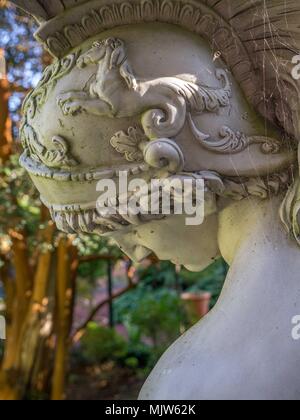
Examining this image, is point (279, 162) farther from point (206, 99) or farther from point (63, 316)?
point (63, 316)

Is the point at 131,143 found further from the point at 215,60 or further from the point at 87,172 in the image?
the point at 215,60

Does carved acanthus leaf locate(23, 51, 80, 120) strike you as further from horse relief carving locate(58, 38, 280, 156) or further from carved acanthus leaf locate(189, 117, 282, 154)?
carved acanthus leaf locate(189, 117, 282, 154)

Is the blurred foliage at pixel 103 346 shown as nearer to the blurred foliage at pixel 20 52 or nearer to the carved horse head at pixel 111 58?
the blurred foliage at pixel 20 52

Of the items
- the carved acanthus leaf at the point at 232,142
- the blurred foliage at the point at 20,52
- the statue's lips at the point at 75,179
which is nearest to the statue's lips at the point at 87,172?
the statue's lips at the point at 75,179

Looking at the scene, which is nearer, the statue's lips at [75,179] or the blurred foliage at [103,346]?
the statue's lips at [75,179]

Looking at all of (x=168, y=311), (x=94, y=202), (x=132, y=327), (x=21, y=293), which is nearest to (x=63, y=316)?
(x=21, y=293)

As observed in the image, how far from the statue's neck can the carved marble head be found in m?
0.03

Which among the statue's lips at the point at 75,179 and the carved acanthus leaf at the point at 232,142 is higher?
the carved acanthus leaf at the point at 232,142

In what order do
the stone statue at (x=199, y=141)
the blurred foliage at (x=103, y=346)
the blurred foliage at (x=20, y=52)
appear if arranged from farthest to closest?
the blurred foliage at (x=103, y=346) → the blurred foliage at (x=20, y=52) → the stone statue at (x=199, y=141)

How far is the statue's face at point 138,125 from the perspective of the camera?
0.86m

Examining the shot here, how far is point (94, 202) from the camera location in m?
0.92

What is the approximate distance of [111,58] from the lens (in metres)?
0.86

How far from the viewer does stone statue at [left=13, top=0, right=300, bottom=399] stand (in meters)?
0.85

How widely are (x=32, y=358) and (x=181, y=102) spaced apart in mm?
2891
